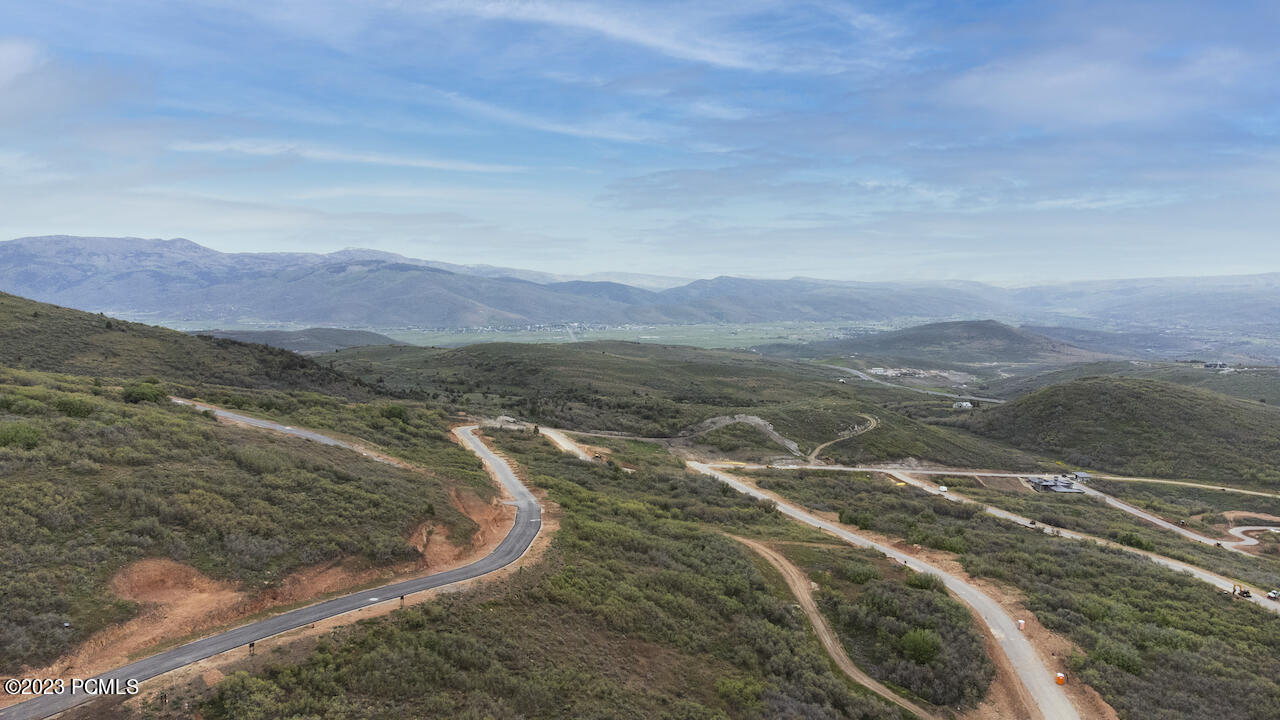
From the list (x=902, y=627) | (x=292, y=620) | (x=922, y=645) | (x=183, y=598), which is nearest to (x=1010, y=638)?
(x=902, y=627)

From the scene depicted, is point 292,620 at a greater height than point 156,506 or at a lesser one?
lesser

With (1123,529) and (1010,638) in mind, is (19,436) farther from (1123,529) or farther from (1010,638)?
(1123,529)

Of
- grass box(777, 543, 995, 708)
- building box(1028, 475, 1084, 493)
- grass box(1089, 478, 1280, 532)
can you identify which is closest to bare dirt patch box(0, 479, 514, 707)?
grass box(777, 543, 995, 708)

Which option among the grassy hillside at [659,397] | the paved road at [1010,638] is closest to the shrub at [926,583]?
the paved road at [1010,638]

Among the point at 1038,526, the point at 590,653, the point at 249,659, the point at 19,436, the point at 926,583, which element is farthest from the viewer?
the point at 1038,526

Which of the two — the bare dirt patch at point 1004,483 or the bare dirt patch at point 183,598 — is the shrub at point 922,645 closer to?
the bare dirt patch at point 183,598

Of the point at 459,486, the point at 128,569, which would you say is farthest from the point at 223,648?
the point at 459,486

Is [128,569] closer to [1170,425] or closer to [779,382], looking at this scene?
[1170,425]
